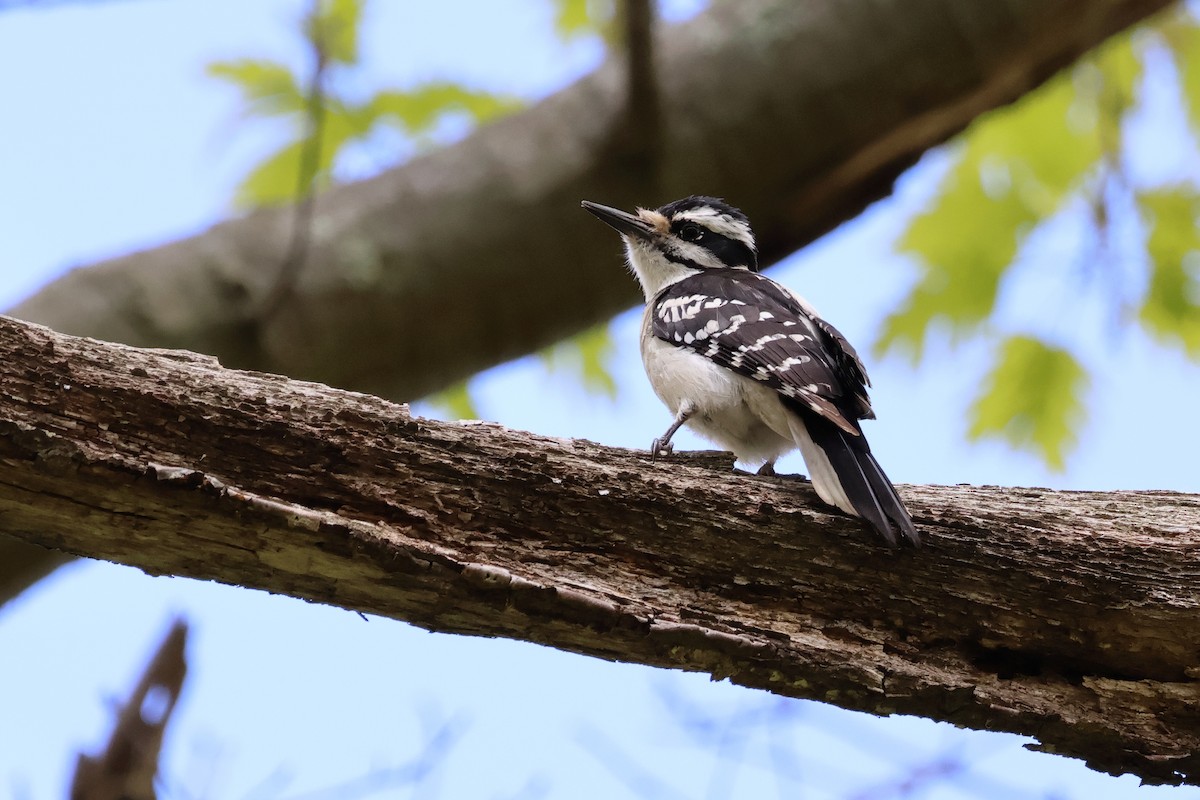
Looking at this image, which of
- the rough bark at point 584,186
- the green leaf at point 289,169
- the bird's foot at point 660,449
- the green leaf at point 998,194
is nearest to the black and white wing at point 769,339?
the bird's foot at point 660,449

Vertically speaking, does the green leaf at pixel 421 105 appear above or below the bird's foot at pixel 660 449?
above

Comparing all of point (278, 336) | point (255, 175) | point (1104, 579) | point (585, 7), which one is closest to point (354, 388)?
point (278, 336)

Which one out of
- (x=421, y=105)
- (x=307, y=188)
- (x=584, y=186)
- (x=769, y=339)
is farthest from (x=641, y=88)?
(x=769, y=339)

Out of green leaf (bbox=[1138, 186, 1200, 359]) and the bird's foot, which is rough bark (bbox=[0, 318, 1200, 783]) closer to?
the bird's foot

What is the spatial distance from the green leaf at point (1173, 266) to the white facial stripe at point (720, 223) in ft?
5.41

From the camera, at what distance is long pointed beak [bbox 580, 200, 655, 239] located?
443 centimetres

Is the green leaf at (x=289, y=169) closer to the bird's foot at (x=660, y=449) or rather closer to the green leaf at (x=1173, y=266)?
the bird's foot at (x=660, y=449)

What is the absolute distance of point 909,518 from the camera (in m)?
2.71

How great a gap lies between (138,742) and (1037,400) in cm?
376

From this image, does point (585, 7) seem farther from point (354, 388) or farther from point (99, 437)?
point (99, 437)

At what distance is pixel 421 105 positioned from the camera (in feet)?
16.0

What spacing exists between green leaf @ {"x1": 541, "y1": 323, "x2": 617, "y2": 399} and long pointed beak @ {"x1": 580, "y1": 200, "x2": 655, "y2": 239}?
0.82 m

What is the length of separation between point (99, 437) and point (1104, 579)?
84.9 inches

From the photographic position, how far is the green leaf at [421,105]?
4836 mm
